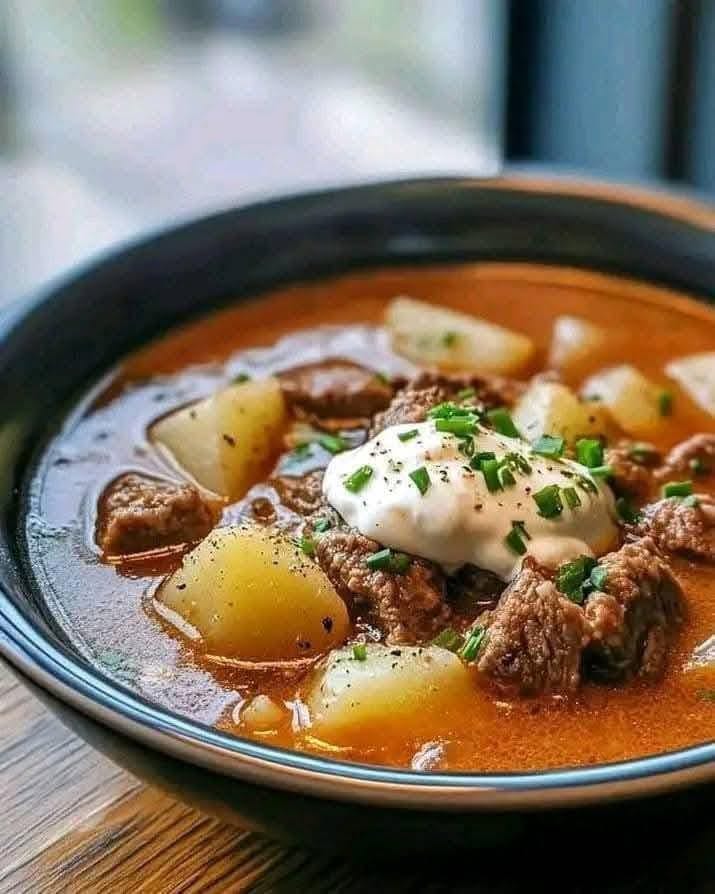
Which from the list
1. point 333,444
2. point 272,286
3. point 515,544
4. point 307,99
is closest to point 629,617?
point 515,544

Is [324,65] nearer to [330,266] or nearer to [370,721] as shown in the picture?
[330,266]

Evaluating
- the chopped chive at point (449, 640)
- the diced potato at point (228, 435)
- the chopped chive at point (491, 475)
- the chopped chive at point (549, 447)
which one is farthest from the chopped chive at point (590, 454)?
the diced potato at point (228, 435)

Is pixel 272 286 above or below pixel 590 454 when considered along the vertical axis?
above

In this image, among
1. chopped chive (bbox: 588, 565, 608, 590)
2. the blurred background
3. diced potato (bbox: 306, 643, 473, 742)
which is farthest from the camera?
the blurred background

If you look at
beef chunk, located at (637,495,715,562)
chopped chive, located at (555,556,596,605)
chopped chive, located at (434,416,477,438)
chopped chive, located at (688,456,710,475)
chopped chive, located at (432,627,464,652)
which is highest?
chopped chive, located at (434,416,477,438)

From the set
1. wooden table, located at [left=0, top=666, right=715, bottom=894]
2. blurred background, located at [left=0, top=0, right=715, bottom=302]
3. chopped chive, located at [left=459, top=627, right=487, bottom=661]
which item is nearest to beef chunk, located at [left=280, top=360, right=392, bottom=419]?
chopped chive, located at [left=459, top=627, right=487, bottom=661]

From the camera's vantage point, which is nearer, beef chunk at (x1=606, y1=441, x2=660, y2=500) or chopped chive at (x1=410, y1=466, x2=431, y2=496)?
chopped chive at (x1=410, y1=466, x2=431, y2=496)

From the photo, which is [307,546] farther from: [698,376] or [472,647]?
[698,376]

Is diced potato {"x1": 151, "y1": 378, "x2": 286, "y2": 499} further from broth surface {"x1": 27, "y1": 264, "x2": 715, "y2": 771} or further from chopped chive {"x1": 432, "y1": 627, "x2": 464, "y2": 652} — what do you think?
chopped chive {"x1": 432, "y1": 627, "x2": 464, "y2": 652}
